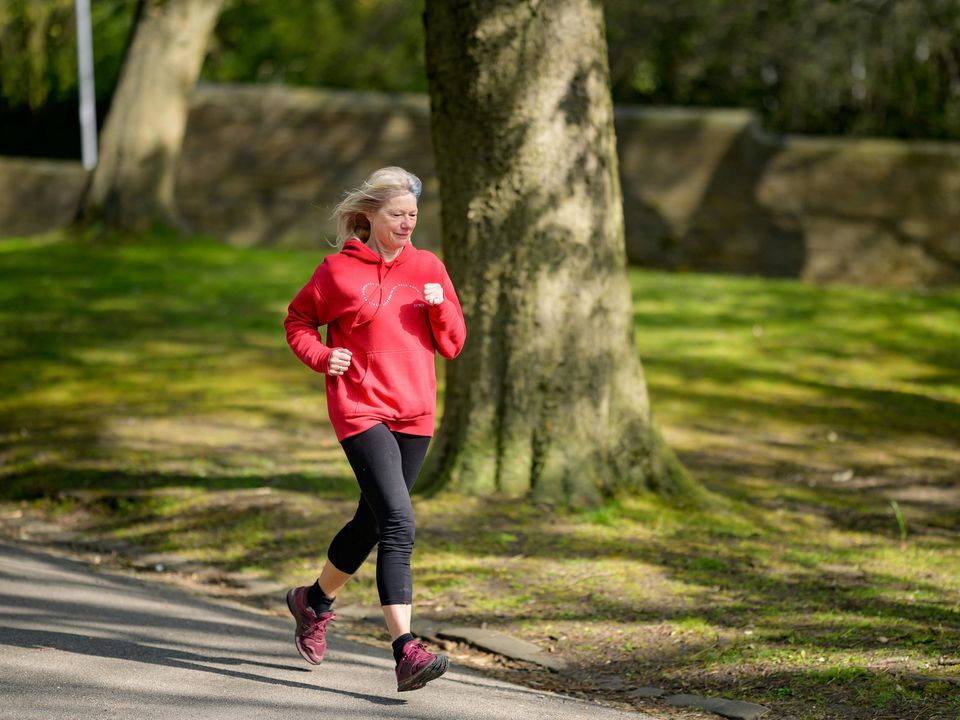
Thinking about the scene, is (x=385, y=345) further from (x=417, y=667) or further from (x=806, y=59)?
(x=806, y=59)

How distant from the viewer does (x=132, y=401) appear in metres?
11.5

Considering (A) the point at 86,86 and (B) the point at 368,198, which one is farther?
(A) the point at 86,86

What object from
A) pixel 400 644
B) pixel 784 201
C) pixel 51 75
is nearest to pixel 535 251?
pixel 400 644

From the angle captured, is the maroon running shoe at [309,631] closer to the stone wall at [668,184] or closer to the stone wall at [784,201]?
the stone wall at [668,184]

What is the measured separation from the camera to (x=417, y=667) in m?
5.02

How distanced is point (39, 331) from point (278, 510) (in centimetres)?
698

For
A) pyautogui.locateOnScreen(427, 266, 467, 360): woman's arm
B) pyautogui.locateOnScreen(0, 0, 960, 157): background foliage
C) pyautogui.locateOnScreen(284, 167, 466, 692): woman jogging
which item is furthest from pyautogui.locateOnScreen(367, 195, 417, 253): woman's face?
pyautogui.locateOnScreen(0, 0, 960, 157): background foliage

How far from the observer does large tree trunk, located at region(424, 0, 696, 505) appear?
793 centimetres

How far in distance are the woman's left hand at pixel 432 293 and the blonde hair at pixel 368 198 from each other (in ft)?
1.28

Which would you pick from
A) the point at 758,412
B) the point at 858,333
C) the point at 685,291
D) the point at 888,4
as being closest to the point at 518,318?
the point at 758,412

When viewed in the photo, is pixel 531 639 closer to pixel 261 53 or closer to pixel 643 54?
pixel 643 54

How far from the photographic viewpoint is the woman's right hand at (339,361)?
5133mm

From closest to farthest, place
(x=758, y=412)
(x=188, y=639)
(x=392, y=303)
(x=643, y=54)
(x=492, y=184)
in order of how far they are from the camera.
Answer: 1. (x=392, y=303)
2. (x=188, y=639)
3. (x=492, y=184)
4. (x=758, y=412)
5. (x=643, y=54)

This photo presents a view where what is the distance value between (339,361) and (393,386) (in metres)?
0.25
